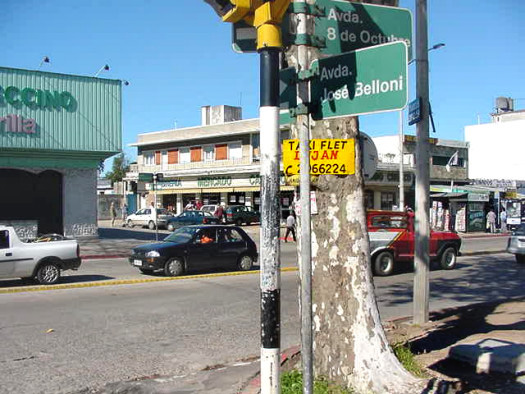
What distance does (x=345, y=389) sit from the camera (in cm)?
532

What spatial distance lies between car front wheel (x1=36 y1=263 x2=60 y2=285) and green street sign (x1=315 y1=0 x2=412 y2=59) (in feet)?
36.7

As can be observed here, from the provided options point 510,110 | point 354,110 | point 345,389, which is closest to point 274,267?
point 354,110

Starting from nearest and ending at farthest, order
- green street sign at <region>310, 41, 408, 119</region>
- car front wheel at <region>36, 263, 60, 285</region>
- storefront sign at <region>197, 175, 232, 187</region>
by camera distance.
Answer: green street sign at <region>310, 41, 408, 119</region> → car front wheel at <region>36, 263, 60, 285</region> → storefront sign at <region>197, 175, 232, 187</region>

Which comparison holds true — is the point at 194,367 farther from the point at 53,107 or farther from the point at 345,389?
the point at 53,107

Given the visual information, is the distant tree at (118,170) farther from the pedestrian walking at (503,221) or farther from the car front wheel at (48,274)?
the car front wheel at (48,274)

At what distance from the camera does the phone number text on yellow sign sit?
395cm

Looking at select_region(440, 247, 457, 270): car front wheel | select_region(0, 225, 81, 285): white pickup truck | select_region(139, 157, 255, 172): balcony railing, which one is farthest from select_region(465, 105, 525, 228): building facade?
select_region(0, 225, 81, 285): white pickup truck

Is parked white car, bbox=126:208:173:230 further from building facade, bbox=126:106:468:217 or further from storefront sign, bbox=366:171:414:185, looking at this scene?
storefront sign, bbox=366:171:414:185

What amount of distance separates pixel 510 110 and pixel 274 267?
7141cm

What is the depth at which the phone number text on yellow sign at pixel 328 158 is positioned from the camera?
395cm

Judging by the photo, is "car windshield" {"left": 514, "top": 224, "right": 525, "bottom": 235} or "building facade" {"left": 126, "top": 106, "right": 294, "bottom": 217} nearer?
"car windshield" {"left": 514, "top": 224, "right": 525, "bottom": 235}

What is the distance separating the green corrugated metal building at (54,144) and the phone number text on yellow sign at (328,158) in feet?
76.7

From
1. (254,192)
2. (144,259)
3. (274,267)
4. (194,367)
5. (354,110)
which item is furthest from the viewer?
(254,192)

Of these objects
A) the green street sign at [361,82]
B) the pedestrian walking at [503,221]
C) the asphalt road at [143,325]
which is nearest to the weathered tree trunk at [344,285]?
the green street sign at [361,82]
